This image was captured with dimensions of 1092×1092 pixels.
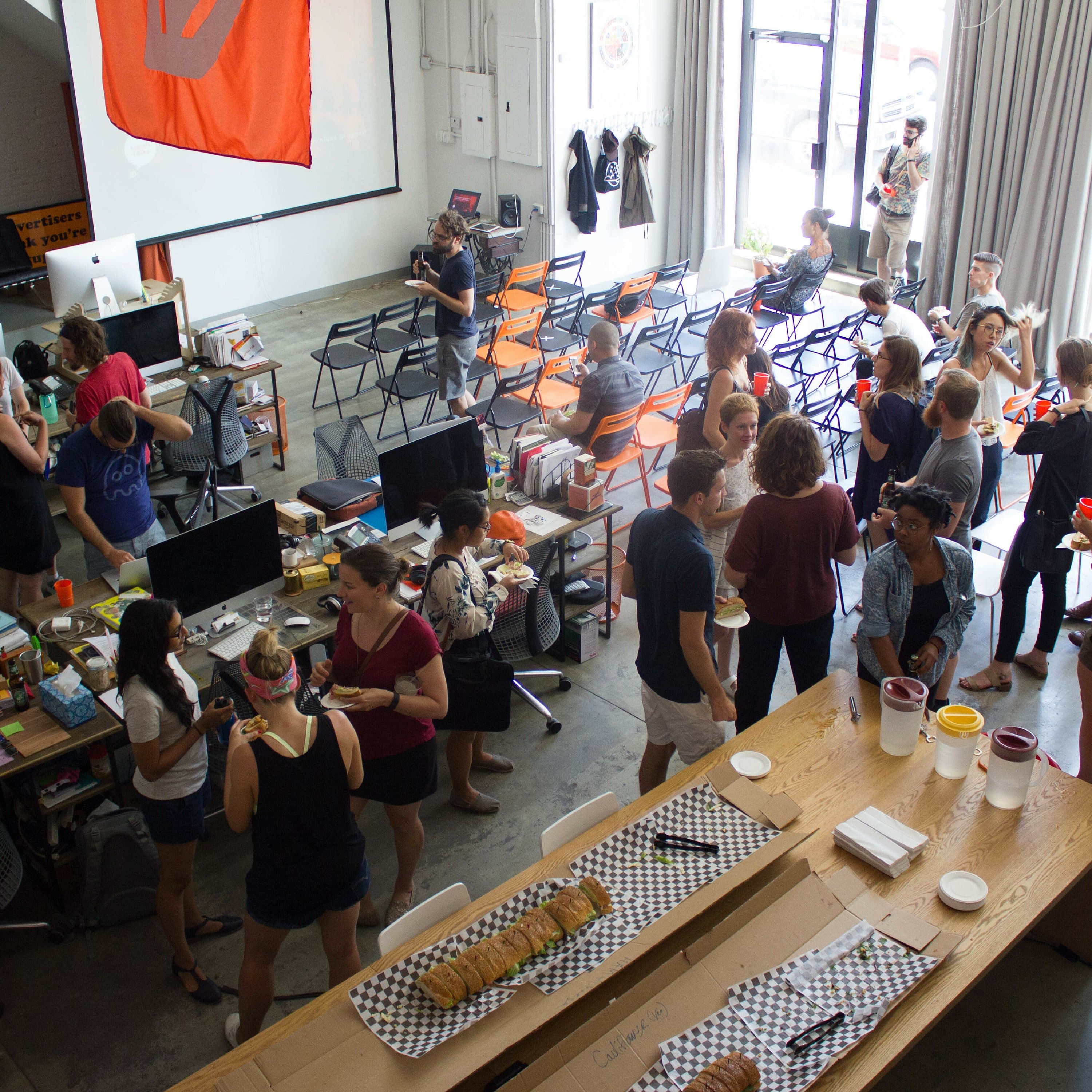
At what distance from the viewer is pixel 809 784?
342 centimetres

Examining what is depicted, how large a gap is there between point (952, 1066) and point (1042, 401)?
140 inches

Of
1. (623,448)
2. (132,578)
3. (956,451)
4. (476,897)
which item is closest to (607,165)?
(623,448)

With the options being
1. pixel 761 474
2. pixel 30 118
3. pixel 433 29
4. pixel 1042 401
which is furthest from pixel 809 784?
pixel 30 118

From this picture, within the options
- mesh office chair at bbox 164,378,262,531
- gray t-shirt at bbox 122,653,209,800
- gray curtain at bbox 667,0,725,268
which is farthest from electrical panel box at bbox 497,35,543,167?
gray t-shirt at bbox 122,653,209,800

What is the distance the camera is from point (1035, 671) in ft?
17.4

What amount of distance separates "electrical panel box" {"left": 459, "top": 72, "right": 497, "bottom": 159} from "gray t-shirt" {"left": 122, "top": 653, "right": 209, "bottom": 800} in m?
8.40

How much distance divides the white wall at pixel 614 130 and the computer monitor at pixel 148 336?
4922 mm

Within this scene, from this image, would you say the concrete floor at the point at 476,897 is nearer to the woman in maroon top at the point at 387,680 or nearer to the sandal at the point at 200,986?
the sandal at the point at 200,986

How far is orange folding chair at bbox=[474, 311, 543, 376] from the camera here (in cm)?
776

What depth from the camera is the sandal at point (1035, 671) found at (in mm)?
5297

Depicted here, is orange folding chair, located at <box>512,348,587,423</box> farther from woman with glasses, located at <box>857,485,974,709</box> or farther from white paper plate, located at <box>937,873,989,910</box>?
white paper plate, located at <box>937,873,989,910</box>

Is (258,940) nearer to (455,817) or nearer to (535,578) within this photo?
(455,817)

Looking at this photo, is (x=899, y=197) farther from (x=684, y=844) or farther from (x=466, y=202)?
(x=684, y=844)

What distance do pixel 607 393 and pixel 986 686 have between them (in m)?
2.49
